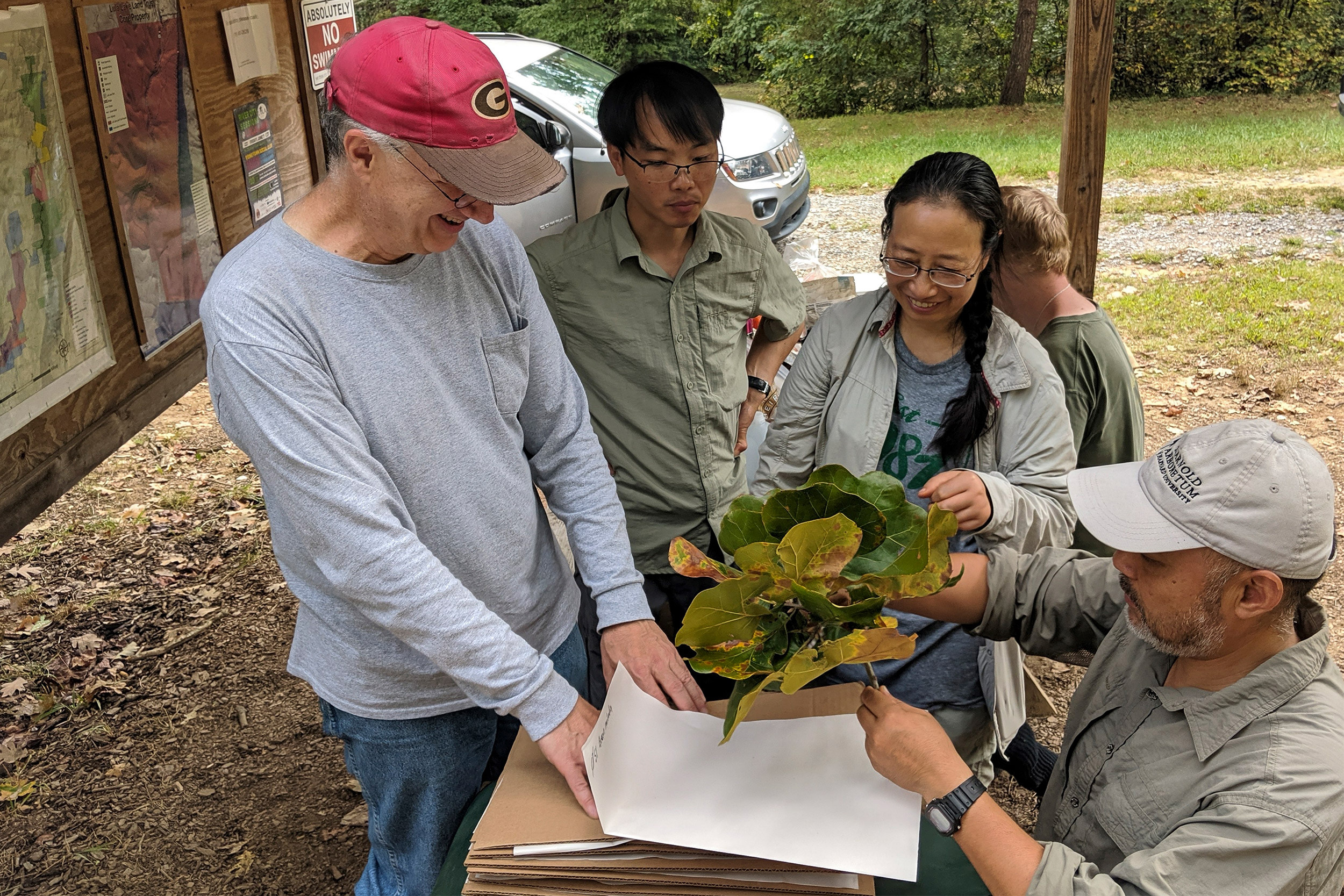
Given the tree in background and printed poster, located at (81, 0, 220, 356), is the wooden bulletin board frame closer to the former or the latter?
printed poster, located at (81, 0, 220, 356)

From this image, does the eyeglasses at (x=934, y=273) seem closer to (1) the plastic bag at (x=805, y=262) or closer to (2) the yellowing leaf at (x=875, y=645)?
(2) the yellowing leaf at (x=875, y=645)

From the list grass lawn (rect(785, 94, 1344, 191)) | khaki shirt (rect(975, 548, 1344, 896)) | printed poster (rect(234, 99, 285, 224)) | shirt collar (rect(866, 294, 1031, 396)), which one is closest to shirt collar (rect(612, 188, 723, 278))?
shirt collar (rect(866, 294, 1031, 396))

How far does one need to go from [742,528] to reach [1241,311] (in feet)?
23.6

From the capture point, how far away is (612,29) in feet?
61.0

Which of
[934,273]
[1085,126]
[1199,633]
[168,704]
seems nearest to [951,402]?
[934,273]

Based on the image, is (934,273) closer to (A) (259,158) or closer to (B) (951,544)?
(B) (951,544)

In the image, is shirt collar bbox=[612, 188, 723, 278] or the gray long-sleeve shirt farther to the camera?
shirt collar bbox=[612, 188, 723, 278]

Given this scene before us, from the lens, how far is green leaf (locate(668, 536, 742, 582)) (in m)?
1.46

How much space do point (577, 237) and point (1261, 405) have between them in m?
4.96

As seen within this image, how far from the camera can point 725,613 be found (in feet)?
4.48

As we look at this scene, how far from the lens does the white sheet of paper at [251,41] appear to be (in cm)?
320

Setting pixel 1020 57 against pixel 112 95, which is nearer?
pixel 112 95

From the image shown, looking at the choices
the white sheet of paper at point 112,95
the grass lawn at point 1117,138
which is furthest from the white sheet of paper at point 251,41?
the grass lawn at point 1117,138

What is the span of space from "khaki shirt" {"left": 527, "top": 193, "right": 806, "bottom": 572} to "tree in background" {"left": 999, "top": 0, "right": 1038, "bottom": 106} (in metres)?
15.7
